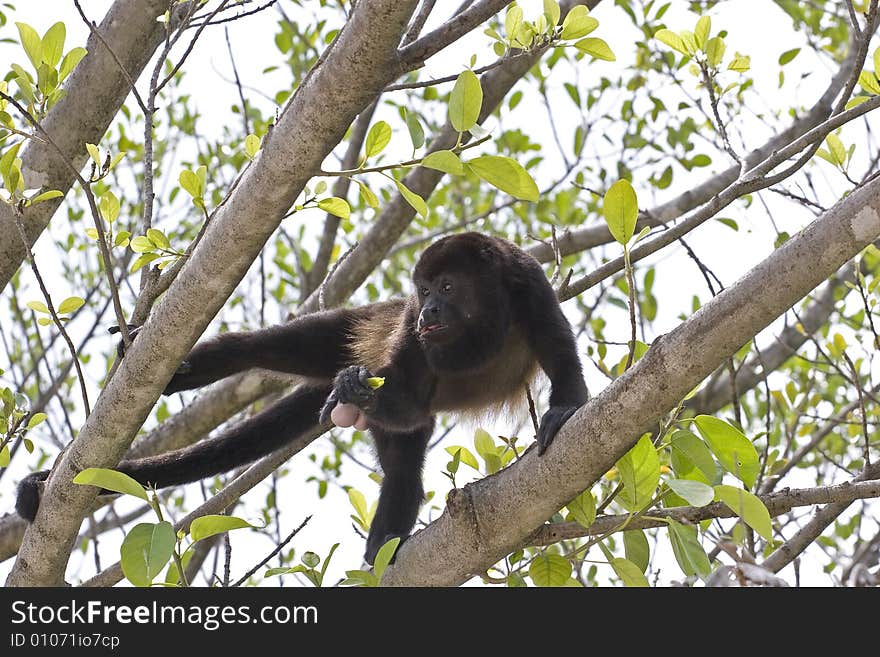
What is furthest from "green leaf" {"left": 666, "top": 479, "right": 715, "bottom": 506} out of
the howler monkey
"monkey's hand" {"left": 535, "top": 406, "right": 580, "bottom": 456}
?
the howler monkey

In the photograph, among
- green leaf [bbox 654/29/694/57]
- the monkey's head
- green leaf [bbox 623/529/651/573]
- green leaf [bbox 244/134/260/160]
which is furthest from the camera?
the monkey's head

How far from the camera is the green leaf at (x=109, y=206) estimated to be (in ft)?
9.36

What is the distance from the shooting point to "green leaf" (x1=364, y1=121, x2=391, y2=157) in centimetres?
243

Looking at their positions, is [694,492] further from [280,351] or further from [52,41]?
[280,351]

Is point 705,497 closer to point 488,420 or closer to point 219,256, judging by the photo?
point 219,256

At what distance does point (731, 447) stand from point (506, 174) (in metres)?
0.70

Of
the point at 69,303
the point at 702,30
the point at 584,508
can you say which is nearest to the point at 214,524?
the point at 584,508

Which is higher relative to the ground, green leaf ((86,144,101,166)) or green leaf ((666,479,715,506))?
green leaf ((86,144,101,166))

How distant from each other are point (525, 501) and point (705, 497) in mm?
428

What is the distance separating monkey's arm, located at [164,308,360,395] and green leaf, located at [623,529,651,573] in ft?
5.42

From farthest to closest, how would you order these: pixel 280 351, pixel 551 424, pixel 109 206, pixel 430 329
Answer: pixel 280 351 < pixel 430 329 < pixel 109 206 < pixel 551 424

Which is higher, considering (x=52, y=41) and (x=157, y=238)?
(x=52, y=41)

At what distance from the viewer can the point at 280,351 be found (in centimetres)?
363

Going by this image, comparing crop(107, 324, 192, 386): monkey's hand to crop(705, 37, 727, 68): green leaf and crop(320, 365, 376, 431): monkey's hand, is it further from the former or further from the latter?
crop(705, 37, 727, 68): green leaf
